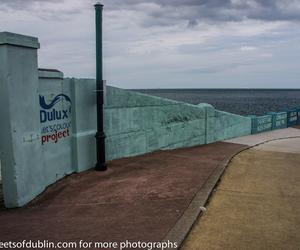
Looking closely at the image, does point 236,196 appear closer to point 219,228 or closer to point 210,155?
point 219,228

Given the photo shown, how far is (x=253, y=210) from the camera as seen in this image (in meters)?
6.46

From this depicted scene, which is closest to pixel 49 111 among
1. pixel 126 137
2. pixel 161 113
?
pixel 126 137

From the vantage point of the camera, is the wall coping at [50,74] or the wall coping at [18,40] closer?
the wall coping at [18,40]

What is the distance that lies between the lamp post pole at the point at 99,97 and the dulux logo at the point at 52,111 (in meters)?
0.70

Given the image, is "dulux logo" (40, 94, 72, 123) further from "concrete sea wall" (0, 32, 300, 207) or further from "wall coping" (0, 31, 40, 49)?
"wall coping" (0, 31, 40, 49)

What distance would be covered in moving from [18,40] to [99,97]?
108 inches

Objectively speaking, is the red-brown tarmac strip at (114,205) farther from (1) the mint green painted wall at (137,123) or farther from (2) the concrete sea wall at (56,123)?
(1) the mint green painted wall at (137,123)

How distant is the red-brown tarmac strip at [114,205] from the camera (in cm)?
528

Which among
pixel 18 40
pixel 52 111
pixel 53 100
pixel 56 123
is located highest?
pixel 18 40

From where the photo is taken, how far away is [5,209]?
21.6ft

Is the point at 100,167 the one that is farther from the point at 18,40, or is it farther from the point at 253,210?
the point at 253,210

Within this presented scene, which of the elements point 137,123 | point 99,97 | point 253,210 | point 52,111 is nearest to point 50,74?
point 52,111

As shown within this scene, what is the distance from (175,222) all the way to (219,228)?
628 mm

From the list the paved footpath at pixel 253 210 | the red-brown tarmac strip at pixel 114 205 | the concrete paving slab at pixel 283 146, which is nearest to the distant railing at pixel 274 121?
the concrete paving slab at pixel 283 146
